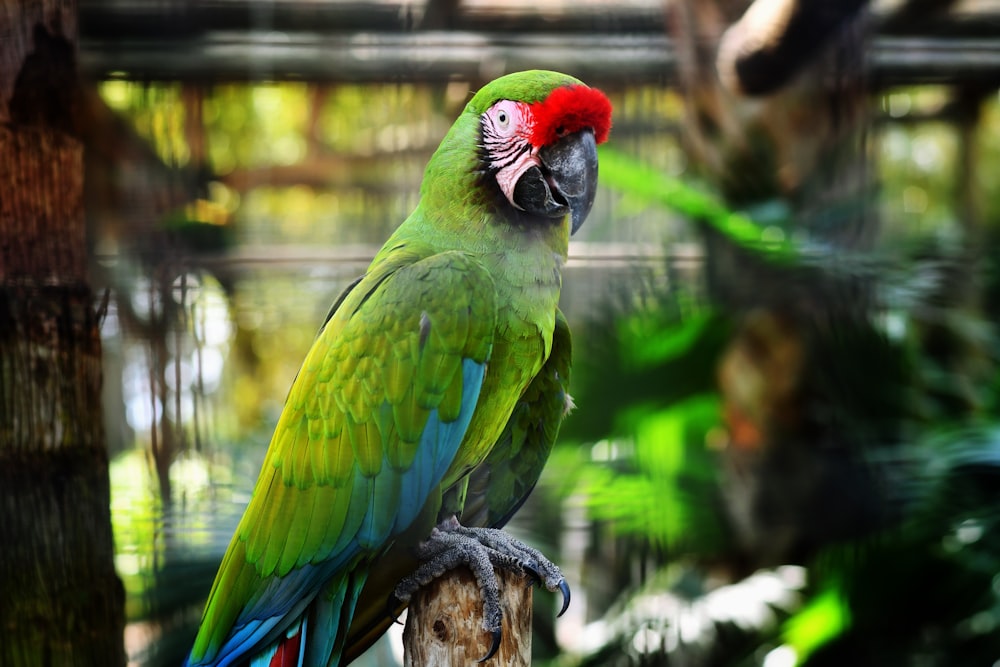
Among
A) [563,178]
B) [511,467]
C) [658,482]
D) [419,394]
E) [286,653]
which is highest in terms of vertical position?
[563,178]

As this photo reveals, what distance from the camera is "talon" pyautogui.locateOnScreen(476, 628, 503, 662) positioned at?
0.76 m

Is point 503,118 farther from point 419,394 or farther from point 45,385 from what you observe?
point 45,385

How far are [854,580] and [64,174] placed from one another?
1658 mm

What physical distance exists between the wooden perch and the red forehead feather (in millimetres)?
452

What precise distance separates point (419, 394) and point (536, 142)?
265mm

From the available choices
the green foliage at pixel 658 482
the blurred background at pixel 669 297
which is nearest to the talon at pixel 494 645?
the blurred background at pixel 669 297

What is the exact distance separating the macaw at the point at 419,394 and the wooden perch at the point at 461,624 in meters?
0.02

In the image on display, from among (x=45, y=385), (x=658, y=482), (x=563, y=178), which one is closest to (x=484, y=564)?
(x=563, y=178)

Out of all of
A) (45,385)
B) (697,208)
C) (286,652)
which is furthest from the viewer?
(697,208)

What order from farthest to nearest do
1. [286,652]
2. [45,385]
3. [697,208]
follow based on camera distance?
[697,208] → [45,385] → [286,652]

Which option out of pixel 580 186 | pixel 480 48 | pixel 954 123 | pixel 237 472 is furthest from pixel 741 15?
pixel 237 472

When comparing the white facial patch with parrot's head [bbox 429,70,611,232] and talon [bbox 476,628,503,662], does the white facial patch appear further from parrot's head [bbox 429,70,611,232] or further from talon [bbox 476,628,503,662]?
talon [bbox 476,628,503,662]

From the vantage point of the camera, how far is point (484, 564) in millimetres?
775

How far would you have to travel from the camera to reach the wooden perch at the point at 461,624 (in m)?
0.77
